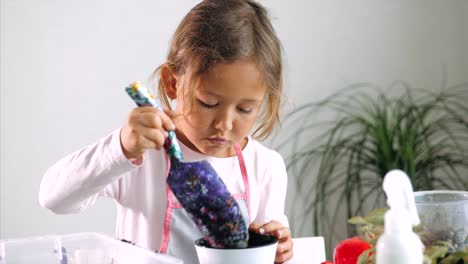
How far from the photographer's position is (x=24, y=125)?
2.25 metres

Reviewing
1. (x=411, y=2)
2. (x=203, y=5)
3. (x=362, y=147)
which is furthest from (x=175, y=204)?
(x=411, y=2)

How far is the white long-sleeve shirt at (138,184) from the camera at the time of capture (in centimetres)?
104

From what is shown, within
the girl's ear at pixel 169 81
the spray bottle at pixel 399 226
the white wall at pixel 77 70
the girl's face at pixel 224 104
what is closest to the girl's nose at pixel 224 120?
the girl's face at pixel 224 104

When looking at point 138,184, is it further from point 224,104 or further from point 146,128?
point 146,128

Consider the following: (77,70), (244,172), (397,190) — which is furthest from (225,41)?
(77,70)

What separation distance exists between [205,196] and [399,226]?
0.24 meters

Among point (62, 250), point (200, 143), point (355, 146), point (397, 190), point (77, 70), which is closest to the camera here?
point (397, 190)

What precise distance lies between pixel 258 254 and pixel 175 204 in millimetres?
477

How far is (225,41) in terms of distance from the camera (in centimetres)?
115

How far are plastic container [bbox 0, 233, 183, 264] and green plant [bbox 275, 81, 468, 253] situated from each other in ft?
5.77

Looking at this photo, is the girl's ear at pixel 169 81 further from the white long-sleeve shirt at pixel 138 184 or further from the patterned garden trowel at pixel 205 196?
the patterned garden trowel at pixel 205 196

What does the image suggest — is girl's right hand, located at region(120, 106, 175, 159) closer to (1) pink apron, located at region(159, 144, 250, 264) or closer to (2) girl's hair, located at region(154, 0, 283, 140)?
(2) girl's hair, located at region(154, 0, 283, 140)

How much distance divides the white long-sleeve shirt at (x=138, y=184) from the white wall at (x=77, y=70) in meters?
0.99

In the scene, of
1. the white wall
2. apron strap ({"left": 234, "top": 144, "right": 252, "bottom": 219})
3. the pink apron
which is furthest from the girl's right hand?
the white wall
